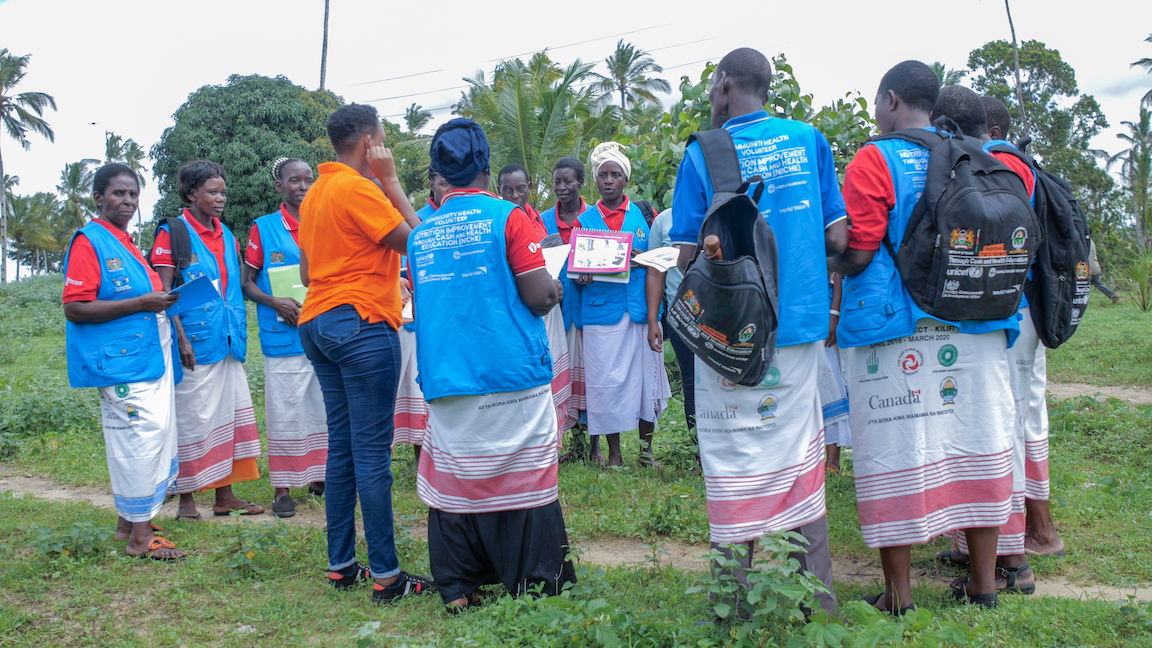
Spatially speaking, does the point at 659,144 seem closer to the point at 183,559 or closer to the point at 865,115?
the point at 865,115

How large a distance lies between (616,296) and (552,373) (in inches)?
101

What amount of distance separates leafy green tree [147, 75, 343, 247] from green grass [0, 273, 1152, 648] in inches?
702

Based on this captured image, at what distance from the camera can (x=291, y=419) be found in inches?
215

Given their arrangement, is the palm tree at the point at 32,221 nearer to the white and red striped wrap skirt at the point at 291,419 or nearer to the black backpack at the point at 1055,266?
the white and red striped wrap skirt at the point at 291,419

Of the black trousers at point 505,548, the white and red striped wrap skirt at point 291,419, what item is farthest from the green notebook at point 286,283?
the black trousers at point 505,548

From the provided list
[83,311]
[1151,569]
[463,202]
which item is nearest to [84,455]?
[83,311]

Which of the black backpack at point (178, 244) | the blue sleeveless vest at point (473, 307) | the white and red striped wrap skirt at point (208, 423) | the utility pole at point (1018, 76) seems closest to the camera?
the blue sleeveless vest at point (473, 307)

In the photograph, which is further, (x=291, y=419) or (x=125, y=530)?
(x=291, y=419)

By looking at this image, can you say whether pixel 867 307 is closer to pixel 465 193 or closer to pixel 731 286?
pixel 731 286

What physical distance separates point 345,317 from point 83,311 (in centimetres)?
175

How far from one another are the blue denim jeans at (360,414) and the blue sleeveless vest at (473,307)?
271 millimetres

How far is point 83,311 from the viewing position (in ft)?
14.1

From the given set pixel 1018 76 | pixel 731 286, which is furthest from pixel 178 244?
pixel 1018 76

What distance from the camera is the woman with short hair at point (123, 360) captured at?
4.34m
